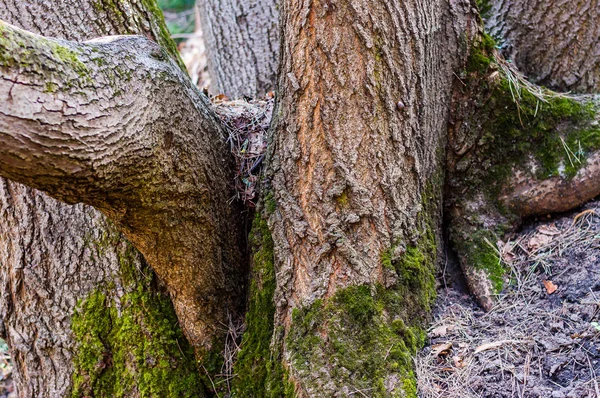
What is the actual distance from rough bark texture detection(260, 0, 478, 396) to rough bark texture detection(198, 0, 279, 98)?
5.06 ft

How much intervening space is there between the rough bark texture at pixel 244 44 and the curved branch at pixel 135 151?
142 centimetres

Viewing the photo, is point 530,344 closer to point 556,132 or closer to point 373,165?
point 373,165

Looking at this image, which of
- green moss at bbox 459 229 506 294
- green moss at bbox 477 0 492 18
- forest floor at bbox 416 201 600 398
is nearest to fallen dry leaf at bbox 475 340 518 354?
forest floor at bbox 416 201 600 398

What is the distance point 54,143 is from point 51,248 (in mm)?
916

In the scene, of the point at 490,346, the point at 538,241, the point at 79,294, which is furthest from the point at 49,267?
the point at 538,241

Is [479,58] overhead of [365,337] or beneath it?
overhead

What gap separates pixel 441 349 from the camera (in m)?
2.14

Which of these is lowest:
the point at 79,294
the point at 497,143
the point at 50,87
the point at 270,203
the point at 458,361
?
the point at 458,361

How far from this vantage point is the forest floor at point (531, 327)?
1.93m

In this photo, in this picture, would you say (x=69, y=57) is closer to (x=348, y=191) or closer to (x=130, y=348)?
(x=348, y=191)

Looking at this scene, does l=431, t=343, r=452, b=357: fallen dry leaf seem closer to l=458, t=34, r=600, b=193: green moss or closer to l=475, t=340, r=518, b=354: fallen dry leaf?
l=475, t=340, r=518, b=354: fallen dry leaf

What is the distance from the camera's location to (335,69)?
1.99 metres

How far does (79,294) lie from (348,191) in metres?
1.24

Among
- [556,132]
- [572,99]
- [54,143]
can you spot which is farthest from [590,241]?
[54,143]
